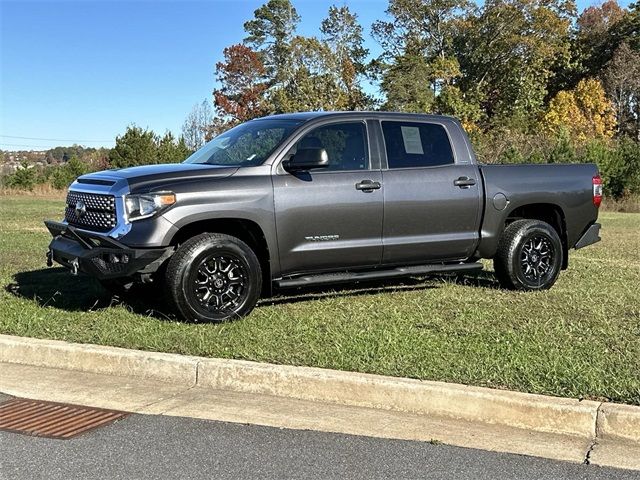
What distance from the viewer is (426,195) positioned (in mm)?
7094

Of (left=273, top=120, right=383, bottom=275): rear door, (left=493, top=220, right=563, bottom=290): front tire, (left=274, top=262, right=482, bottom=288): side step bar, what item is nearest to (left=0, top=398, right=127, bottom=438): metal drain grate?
(left=274, top=262, right=482, bottom=288): side step bar

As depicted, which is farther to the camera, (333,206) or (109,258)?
(333,206)

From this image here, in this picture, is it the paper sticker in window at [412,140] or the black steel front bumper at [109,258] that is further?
the paper sticker in window at [412,140]

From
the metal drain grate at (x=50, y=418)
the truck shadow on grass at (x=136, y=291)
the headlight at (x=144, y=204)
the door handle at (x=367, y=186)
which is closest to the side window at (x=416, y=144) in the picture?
the door handle at (x=367, y=186)

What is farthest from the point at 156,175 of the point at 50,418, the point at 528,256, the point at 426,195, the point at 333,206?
the point at 528,256

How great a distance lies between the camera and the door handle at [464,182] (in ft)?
23.9

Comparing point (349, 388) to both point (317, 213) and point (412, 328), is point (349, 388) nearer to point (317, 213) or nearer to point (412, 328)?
point (412, 328)

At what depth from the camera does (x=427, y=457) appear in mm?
3781

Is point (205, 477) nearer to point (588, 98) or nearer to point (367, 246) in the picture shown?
point (367, 246)

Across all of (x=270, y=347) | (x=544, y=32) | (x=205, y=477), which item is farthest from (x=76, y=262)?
(x=544, y=32)

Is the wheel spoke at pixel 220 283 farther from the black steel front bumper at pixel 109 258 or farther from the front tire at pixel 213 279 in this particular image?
the black steel front bumper at pixel 109 258

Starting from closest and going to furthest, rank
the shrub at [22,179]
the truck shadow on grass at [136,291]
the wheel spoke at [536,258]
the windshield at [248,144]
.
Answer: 1. the windshield at [248,144]
2. the truck shadow on grass at [136,291]
3. the wheel spoke at [536,258]
4. the shrub at [22,179]

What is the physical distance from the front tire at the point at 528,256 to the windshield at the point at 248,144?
2806mm

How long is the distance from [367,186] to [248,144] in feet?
4.14
